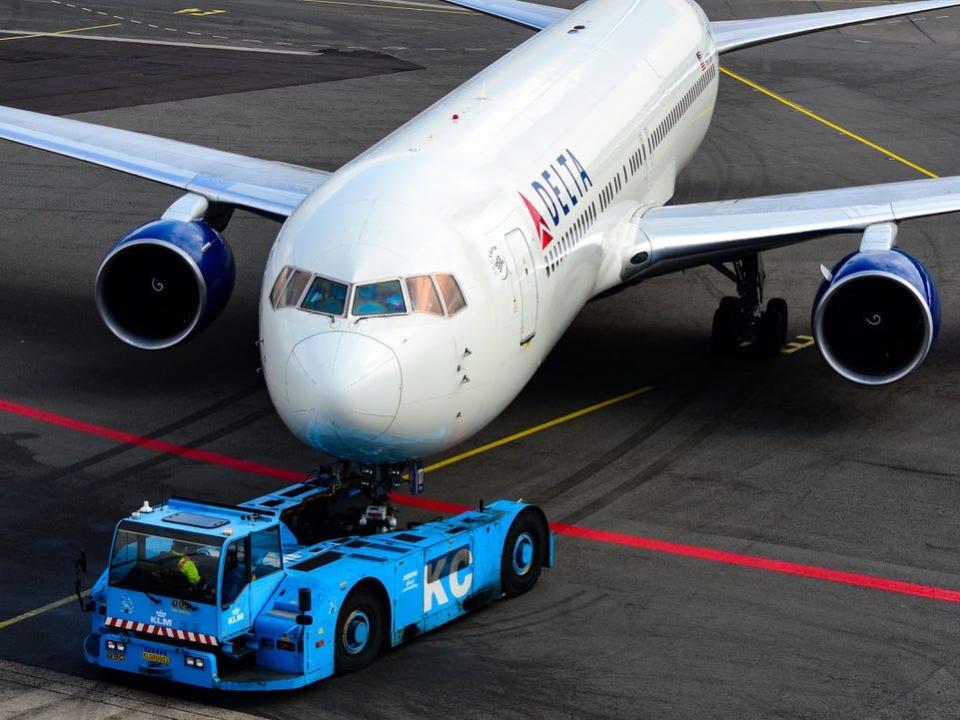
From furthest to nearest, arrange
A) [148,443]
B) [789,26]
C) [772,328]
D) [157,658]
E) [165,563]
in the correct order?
[789,26] < [772,328] < [148,443] < [165,563] < [157,658]

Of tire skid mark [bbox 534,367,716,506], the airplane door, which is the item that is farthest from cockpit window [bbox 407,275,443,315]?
tire skid mark [bbox 534,367,716,506]

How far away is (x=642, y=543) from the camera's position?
74.1ft

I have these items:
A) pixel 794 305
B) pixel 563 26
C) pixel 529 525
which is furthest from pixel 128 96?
pixel 529 525

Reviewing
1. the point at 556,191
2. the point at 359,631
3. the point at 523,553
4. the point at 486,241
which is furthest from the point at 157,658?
the point at 556,191

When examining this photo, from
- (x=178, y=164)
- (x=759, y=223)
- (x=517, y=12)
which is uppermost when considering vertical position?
(x=517, y=12)

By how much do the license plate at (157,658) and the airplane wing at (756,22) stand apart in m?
22.4

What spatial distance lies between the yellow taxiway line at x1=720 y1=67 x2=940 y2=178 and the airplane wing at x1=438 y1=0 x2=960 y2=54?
5.57m

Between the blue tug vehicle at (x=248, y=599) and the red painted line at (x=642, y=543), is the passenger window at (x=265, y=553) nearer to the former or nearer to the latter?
the blue tug vehicle at (x=248, y=599)

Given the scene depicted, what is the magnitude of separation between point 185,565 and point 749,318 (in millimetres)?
14970

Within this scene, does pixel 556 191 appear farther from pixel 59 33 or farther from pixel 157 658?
pixel 59 33

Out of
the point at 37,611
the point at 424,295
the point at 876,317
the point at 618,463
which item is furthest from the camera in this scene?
the point at 876,317

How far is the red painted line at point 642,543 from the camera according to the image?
21250 millimetres

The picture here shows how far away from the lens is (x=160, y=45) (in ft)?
192

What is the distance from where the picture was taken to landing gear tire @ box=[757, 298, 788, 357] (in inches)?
1192
